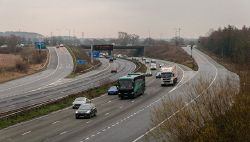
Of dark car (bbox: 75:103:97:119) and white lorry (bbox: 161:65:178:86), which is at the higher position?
white lorry (bbox: 161:65:178:86)

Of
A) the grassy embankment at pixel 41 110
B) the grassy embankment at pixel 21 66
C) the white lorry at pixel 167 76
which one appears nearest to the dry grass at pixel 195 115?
the grassy embankment at pixel 41 110

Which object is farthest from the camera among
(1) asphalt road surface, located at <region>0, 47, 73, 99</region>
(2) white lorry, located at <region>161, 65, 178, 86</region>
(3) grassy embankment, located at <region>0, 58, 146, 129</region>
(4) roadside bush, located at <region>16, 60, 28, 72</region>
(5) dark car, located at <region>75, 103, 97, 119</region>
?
(4) roadside bush, located at <region>16, 60, 28, 72</region>

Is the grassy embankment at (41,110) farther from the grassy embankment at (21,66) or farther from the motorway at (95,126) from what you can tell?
the grassy embankment at (21,66)

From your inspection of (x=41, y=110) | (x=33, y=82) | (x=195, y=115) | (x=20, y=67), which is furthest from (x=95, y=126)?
(x=20, y=67)

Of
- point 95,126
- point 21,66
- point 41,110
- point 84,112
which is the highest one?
point 21,66

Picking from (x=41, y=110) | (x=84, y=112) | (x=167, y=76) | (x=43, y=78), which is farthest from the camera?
(x=43, y=78)

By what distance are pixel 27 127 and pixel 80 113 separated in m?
7.60

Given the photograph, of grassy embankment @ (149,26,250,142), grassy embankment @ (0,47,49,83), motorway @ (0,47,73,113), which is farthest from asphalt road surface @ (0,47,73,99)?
grassy embankment @ (149,26,250,142)

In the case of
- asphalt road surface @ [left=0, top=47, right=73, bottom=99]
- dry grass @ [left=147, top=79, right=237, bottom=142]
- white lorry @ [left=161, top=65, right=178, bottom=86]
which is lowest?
asphalt road surface @ [left=0, top=47, right=73, bottom=99]

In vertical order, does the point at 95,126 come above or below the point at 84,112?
below

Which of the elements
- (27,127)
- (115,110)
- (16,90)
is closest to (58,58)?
(16,90)

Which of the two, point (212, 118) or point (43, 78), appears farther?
point (43, 78)

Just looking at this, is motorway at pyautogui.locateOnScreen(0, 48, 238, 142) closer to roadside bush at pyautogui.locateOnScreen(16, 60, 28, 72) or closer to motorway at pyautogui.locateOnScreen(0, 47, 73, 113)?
motorway at pyautogui.locateOnScreen(0, 47, 73, 113)

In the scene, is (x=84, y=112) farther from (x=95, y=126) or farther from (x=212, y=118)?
(x=212, y=118)
